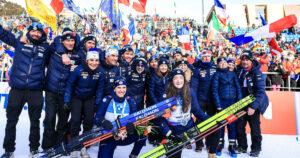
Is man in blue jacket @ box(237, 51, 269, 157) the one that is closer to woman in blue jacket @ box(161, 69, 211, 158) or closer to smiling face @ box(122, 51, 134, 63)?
woman in blue jacket @ box(161, 69, 211, 158)

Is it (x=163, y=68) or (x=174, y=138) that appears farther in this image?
(x=163, y=68)

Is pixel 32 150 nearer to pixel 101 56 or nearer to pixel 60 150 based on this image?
pixel 60 150

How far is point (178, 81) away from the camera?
16.9ft

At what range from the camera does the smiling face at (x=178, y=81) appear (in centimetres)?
514

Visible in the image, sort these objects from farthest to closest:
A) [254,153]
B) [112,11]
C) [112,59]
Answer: [112,11]
[254,153]
[112,59]

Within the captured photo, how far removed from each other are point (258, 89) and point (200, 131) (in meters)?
2.11

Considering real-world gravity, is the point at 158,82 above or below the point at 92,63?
below

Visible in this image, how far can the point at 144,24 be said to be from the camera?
27.3m

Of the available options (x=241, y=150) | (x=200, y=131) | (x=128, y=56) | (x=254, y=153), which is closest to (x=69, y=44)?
(x=128, y=56)

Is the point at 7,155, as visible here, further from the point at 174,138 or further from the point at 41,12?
the point at 41,12

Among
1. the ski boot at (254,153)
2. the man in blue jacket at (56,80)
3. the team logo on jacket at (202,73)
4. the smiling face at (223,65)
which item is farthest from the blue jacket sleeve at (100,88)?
the ski boot at (254,153)

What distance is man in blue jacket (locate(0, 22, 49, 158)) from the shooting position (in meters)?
5.32

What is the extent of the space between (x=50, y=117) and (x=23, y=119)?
13.5 feet

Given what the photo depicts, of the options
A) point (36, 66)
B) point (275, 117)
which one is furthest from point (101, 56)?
point (275, 117)
